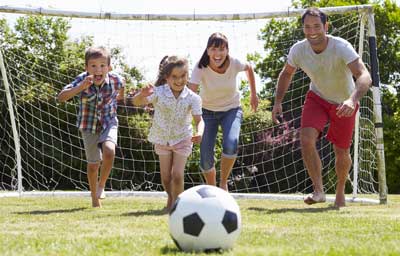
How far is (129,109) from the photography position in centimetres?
1022

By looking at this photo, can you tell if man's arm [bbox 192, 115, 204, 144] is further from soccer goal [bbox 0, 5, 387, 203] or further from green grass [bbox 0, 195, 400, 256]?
soccer goal [bbox 0, 5, 387, 203]

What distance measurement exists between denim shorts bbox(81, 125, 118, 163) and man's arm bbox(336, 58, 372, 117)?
198cm

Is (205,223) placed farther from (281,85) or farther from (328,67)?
(281,85)

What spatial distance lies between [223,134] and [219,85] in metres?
0.44

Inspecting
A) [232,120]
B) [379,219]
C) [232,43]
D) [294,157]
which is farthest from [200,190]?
[294,157]

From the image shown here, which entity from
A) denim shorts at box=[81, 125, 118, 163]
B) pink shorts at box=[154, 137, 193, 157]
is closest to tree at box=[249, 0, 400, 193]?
denim shorts at box=[81, 125, 118, 163]

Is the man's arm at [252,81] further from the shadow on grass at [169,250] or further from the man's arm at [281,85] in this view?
the shadow on grass at [169,250]

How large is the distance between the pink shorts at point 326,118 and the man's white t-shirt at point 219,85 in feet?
2.12

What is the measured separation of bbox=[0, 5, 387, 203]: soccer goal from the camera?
9.16 meters

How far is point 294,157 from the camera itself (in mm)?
11727

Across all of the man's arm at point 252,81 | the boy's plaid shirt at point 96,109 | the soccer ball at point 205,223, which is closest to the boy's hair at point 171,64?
the boy's plaid shirt at point 96,109

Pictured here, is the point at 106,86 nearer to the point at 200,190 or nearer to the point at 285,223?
A: the point at 285,223

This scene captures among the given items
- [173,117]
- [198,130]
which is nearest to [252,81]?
[173,117]

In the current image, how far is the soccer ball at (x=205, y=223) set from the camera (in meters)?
3.52
